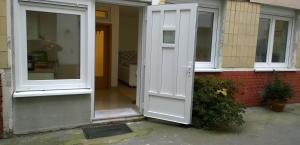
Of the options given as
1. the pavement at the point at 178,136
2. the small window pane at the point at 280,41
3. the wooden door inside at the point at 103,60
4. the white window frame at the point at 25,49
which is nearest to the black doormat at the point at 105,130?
the pavement at the point at 178,136

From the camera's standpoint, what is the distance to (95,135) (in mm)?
4375

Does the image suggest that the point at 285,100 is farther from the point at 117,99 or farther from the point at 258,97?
the point at 117,99

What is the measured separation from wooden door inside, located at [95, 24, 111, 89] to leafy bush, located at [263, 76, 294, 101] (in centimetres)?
471

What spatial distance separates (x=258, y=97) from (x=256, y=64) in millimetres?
880

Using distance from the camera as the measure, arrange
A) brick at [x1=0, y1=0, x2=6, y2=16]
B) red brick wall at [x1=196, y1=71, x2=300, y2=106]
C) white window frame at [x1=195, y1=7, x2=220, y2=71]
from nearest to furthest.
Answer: brick at [x1=0, y1=0, x2=6, y2=16]
white window frame at [x1=195, y1=7, x2=220, y2=71]
red brick wall at [x1=196, y1=71, x2=300, y2=106]

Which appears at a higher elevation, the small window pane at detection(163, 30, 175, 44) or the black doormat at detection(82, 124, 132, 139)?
the small window pane at detection(163, 30, 175, 44)

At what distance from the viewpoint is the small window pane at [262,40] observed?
22.2 feet

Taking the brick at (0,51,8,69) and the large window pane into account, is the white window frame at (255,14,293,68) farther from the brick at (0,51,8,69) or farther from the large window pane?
the brick at (0,51,8,69)

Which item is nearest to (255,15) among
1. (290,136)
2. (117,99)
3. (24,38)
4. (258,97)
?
(258,97)

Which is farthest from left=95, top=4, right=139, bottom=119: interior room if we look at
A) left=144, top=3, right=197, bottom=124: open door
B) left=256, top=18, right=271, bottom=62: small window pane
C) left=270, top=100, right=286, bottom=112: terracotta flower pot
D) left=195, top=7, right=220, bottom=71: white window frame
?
left=270, top=100, right=286, bottom=112: terracotta flower pot

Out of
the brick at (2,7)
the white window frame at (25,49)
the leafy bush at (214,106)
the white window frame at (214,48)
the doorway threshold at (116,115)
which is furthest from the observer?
the white window frame at (214,48)

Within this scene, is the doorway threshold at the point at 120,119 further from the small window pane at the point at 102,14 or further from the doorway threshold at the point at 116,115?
the small window pane at the point at 102,14

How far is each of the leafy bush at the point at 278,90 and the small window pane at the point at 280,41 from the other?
2.75ft

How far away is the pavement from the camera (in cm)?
413
